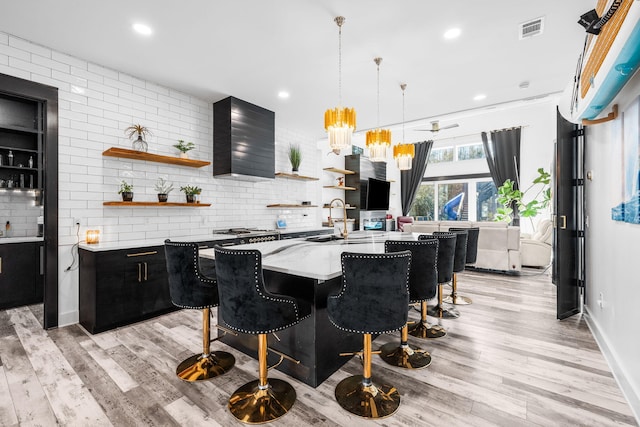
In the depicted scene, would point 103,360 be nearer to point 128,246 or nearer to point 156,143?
point 128,246

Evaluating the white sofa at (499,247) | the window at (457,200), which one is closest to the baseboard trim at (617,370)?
the white sofa at (499,247)

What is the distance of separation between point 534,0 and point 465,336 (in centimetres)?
304

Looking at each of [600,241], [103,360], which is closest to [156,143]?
[103,360]

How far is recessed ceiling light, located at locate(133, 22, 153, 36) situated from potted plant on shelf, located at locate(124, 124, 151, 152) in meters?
1.17

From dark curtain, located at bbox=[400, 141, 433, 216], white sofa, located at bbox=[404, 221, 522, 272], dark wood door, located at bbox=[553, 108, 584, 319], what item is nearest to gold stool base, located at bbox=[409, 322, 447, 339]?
dark wood door, located at bbox=[553, 108, 584, 319]

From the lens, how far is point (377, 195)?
5371 millimetres

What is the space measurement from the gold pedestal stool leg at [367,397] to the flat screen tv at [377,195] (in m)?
3.53

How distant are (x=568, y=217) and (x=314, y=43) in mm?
3354

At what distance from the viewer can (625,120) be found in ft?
6.66

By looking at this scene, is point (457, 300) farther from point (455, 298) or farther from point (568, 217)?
point (568, 217)

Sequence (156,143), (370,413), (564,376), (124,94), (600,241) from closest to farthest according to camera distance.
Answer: (370,413) < (564,376) < (600,241) < (124,94) < (156,143)

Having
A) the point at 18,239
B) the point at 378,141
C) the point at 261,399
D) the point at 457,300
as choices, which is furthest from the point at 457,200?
the point at 18,239

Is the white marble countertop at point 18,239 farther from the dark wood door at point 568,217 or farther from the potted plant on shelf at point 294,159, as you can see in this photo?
the dark wood door at point 568,217

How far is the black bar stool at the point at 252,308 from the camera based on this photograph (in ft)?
5.62
